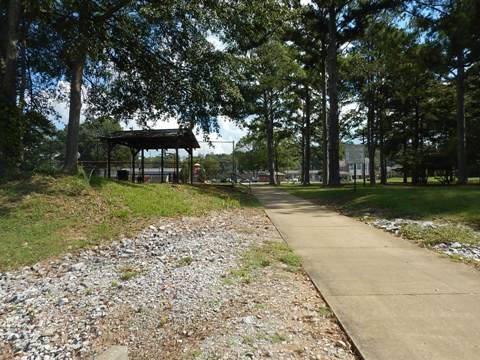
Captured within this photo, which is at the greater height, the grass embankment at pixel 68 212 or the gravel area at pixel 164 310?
the grass embankment at pixel 68 212

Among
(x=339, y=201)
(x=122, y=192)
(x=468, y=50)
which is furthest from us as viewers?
(x=468, y=50)

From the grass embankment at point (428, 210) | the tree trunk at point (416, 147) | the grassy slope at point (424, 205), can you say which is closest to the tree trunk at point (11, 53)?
the grass embankment at point (428, 210)

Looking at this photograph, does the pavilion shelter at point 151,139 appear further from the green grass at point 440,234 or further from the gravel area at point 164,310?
the gravel area at point 164,310

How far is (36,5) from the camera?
32.8ft

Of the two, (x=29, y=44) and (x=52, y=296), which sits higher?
(x=29, y=44)

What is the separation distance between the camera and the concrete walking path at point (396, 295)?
3.08 meters

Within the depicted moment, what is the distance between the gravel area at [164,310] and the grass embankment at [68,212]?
0.75 meters

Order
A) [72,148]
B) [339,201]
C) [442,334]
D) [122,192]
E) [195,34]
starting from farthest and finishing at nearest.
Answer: [339,201] → [195,34] → [72,148] → [122,192] → [442,334]

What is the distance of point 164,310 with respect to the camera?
4156mm

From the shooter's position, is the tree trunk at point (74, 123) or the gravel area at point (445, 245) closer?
the gravel area at point (445, 245)

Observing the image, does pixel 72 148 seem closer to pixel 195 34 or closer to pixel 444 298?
pixel 195 34

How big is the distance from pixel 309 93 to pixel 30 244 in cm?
3109

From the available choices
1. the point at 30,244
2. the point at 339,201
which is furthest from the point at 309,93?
the point at 30,244

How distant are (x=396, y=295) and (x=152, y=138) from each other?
55.8ft
